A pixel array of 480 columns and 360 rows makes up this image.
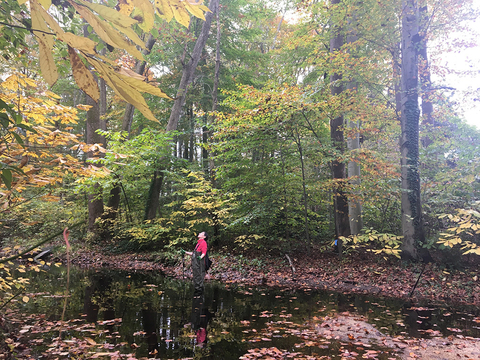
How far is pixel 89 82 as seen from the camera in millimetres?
731

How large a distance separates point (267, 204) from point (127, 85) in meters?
8.66

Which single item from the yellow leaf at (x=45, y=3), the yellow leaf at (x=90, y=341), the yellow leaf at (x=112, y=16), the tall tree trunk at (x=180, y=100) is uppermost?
the tall tree trunk at (x=180, y=100)

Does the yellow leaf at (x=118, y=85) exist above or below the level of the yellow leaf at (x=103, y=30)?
below

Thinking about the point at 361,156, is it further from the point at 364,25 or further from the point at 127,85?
the point at 127,85

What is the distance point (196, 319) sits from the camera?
480cm

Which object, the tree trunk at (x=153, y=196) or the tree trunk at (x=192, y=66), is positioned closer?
the tree trunk at (x=192, y=66)

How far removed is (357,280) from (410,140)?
14.8ft

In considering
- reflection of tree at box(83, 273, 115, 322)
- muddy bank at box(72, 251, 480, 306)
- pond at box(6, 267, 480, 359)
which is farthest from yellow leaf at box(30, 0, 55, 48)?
muddy bank at box(72, 251, 480, 306)

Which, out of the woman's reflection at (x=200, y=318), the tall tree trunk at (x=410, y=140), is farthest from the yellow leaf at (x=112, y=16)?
the tall tree trunk at (x=410, y=140)

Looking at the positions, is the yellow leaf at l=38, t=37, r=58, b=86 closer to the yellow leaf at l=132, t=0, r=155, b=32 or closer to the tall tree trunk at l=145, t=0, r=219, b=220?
the yellow leaf at l=132, t=0, r=155, b=32

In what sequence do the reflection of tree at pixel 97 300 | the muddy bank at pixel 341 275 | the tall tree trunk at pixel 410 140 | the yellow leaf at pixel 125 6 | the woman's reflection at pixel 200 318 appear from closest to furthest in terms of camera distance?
the yellow leaf at pixel 125 6 → the woman's reflection at pixel 200 318 → the reflection of tree at pixel 97 300 → the muddy bank at pixel 341 275 → the tall tree trunk at pixel 410 140

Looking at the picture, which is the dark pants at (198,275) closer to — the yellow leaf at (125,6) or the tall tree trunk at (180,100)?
the tall tree trunk at (180,100)

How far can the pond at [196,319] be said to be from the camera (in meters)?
3.57

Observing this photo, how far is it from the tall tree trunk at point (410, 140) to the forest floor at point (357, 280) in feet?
3.10
